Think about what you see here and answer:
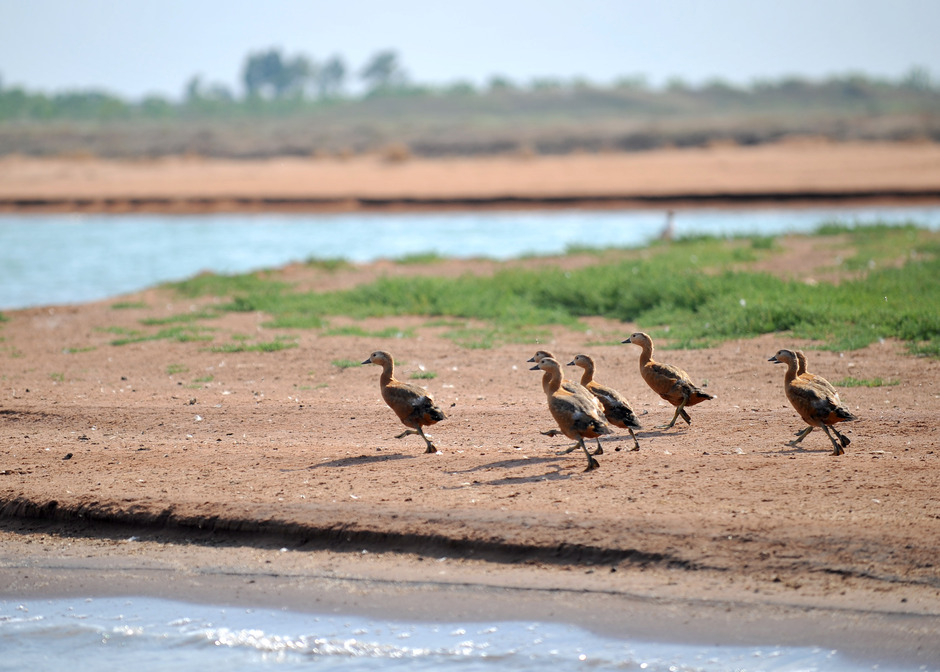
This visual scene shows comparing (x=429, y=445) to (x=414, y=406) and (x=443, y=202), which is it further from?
(x=443, y=202)

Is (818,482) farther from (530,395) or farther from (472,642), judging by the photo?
(530,395)

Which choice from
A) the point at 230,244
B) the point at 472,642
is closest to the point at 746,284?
the point at 472,642

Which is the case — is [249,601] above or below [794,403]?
below

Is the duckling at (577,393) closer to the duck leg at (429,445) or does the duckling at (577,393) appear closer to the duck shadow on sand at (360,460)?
the duck leg at (429,445)

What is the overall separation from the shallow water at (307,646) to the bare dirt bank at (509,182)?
3373 centimetres

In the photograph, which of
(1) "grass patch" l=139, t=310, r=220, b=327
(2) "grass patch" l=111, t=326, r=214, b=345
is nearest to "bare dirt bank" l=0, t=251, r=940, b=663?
(2) "grass patch" l=111, t=326, r=214, b=345

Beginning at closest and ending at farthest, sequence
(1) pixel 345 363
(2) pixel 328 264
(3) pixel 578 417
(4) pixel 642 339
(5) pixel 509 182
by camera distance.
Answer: (3) pixel 578 417 < (4) pixel 642 339 < (1) pixel 345 363 < (2) pixel 328 264 < (5) pixel 509 182

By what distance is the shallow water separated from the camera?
5.93 meters

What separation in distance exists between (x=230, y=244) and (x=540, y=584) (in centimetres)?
2639

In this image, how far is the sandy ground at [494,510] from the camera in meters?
6.45

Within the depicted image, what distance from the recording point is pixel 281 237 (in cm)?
3341

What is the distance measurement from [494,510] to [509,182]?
3835cm

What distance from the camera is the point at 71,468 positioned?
867 centimetres

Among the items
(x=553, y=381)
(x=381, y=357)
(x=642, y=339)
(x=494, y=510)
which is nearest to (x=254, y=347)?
(x=381, y=357)
